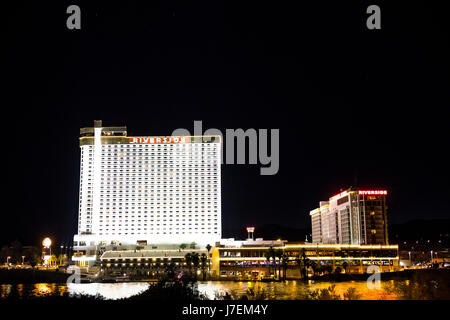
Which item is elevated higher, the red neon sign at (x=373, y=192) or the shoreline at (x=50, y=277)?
the red neon sign at (x=373, y=192)

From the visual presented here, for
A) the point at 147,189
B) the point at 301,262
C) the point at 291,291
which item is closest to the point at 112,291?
the point at 291,291

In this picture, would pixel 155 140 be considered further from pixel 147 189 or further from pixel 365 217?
pixel 365 217

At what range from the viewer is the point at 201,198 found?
504ft

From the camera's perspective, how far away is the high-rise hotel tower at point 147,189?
14975cm

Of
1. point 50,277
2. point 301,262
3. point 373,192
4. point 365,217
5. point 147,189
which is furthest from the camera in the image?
point 373,192

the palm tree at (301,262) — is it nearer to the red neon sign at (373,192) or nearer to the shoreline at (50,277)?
the shoreline at (50,277)

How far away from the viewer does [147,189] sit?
506ft

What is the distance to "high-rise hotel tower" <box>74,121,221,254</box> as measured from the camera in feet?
491

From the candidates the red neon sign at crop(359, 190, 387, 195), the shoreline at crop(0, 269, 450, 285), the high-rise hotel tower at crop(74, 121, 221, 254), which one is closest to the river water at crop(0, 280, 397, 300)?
the shoreline at crop(0, 269, 450, 285)

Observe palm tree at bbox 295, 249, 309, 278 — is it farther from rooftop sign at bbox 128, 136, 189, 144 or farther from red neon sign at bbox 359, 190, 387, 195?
rooftop sign at bbox 128, 136, 189, 144

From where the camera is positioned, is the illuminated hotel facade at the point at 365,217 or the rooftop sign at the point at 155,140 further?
the rooftop sign at the point at 155,140

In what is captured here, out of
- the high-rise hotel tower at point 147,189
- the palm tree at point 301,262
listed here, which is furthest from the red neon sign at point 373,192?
the high-rise hotel tower at point 147,189
